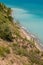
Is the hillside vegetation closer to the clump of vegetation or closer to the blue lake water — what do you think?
the clump of vegetation

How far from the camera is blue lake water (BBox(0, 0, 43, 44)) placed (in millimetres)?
47228

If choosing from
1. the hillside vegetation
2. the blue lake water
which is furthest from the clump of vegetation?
the blue lake water

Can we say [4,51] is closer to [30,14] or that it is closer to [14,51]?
[14,51]

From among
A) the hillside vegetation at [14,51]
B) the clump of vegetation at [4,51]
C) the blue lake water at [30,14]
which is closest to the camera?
the hillside vegetation at [14,51]

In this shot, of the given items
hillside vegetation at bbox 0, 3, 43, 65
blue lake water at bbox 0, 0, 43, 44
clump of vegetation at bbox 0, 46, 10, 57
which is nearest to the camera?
hillside vegetation at bbox 0, 3, 43, 65

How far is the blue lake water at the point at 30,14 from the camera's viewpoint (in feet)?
155

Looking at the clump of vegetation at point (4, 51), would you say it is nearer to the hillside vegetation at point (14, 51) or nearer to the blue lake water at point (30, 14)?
the hillside vegetation at point (14, 51)

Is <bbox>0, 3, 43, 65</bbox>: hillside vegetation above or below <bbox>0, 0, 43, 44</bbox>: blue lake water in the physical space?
below

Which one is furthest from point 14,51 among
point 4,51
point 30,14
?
point 30,14

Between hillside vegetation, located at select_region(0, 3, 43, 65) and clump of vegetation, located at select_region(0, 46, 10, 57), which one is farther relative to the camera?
clump of vegetation, located at select_region(0, 46, 10, 57)

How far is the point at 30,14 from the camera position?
57375 millimetres

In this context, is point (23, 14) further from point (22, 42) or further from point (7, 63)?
point (7, 63)

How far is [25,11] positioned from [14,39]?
1153 inches

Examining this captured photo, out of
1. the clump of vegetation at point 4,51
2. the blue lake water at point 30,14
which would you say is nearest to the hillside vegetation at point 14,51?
the clump of vegetation at point 4,51
